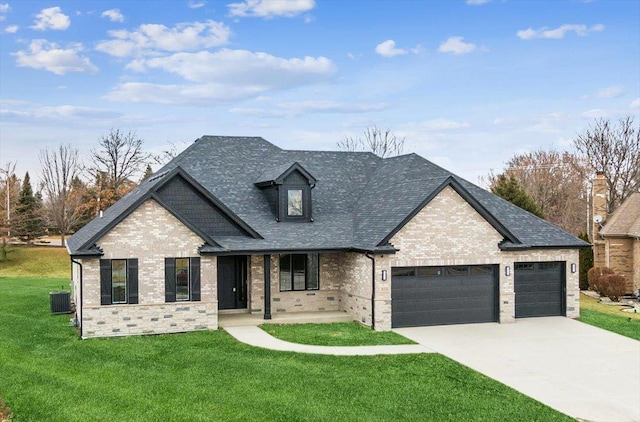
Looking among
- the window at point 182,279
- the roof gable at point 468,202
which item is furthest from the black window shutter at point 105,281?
the roof gable at point 468,202

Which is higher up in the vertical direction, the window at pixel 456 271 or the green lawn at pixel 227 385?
the window at pixel 456 271

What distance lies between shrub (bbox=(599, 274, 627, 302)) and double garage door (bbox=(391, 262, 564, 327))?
643cm

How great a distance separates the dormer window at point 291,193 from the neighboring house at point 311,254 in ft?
0.15

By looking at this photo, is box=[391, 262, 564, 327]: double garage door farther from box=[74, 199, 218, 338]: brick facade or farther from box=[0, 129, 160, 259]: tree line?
box=[0, 129, 160, 259]: tree line

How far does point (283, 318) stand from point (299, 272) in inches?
82.7

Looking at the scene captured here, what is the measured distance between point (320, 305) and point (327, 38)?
10.1m

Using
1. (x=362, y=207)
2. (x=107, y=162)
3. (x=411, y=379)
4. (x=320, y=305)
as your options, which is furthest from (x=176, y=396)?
(x=107, y=162)

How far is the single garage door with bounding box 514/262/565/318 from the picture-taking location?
23000 millimetres

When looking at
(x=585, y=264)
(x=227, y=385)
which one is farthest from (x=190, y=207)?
(x=585, y=264)

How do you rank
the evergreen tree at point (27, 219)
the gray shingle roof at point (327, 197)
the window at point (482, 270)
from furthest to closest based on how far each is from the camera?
the evergreen tree at point (27, 219), the window at point (482, 270), the gray shingle roof at point (327, 197)

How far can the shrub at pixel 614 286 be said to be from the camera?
92.6ft

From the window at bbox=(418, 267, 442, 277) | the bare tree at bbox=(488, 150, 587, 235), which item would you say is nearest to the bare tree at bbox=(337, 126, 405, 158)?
the bare tree at bbox=(488, 150, 587, 235)

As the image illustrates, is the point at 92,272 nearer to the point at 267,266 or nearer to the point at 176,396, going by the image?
the point at 267,266

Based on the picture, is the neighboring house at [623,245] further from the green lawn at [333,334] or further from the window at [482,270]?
the green lawn at [333,334]
